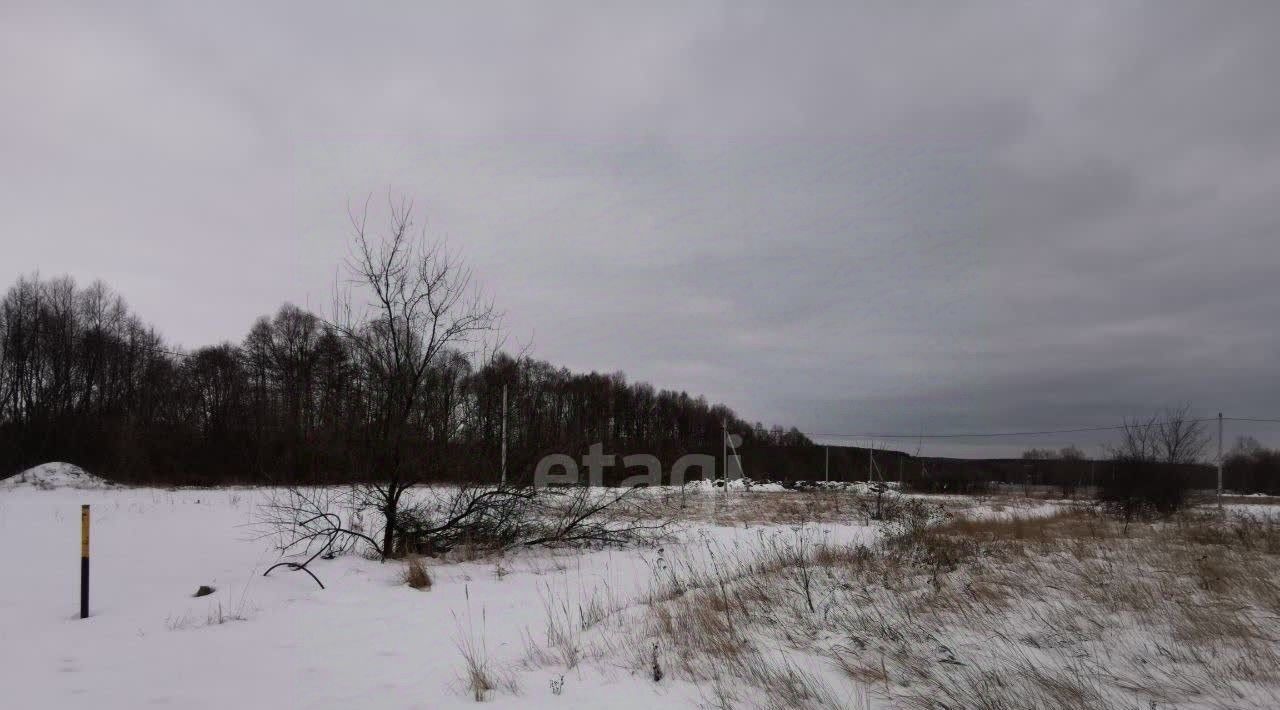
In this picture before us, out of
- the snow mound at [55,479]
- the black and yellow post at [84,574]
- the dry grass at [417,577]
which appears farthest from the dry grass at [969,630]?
the snow mound at [55,479]

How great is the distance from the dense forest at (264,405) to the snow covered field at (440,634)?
1849 millimetres

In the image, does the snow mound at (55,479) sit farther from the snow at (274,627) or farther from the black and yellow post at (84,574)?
the black and yellow post at (84,574)

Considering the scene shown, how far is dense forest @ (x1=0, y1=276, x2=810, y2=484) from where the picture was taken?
1049 centimetres

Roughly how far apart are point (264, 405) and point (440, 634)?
1858cm

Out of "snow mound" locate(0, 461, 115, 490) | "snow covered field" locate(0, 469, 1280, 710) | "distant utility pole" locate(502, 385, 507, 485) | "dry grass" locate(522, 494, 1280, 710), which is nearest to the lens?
"dry grass" locate(522, 494, 1280, 710)

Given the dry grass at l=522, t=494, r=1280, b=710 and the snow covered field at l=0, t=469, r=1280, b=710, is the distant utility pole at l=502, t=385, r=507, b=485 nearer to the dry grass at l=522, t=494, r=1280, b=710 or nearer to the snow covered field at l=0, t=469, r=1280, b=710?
the snow covered field at l=0, t=469, r=1280, b=710

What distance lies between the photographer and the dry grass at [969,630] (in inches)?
166

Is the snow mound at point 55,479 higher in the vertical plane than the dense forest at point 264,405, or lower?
lower

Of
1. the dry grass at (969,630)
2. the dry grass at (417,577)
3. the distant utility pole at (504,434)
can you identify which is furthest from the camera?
the distant utility pole at (504,434)

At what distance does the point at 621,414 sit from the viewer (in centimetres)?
6028

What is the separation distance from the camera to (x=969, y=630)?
5.62 meters

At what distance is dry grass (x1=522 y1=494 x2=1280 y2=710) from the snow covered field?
0.12 feet

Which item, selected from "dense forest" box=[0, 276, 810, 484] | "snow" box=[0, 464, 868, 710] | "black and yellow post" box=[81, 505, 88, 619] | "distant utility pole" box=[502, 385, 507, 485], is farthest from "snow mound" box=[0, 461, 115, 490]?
"black and yellow post" box=[81, 505, 88, 619]

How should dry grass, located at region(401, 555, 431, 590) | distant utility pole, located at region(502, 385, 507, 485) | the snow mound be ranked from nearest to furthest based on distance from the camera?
1. dry grass, located at region(401, 555, 431, 590)
2. distant utility pole, located at region(502, 385, 507, 485)
3. the snow mound
